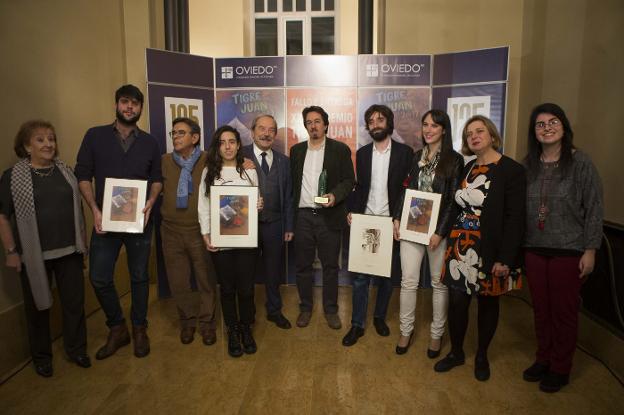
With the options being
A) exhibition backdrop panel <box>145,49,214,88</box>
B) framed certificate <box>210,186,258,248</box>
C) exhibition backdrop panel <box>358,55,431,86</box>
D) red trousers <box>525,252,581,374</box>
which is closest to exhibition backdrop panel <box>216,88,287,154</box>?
exhibition backdrop panel <box>145,49,214,88</box>

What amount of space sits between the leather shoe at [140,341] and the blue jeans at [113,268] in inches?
1.8

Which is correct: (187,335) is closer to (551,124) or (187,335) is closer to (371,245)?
(371,245)

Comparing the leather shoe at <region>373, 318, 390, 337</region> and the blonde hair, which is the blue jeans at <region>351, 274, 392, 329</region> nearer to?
the leather shoe at <region>373, 318, 390, 337</region>

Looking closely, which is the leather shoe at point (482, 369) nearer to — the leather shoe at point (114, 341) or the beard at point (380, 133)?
the beard at point (380, 133)

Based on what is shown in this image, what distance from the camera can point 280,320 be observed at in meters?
3.66

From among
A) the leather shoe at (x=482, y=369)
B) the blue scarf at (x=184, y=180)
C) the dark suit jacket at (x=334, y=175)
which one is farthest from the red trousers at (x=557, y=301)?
the blue scarf at (x=184, y=180)

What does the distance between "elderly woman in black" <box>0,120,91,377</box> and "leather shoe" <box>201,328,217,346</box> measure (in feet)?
2.64

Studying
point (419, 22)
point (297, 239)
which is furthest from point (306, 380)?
point (419, 22)

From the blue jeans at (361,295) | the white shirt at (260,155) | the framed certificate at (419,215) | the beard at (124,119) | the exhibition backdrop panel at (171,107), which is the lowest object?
the blue jeans at (361,295)

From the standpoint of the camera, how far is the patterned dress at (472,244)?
2.53 m

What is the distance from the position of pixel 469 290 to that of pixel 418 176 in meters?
0.83

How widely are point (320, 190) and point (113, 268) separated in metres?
1.65

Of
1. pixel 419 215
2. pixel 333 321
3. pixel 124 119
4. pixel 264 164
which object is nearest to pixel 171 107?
pixel 124 119

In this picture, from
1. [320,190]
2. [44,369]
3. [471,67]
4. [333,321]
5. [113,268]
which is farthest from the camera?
[471,67]
